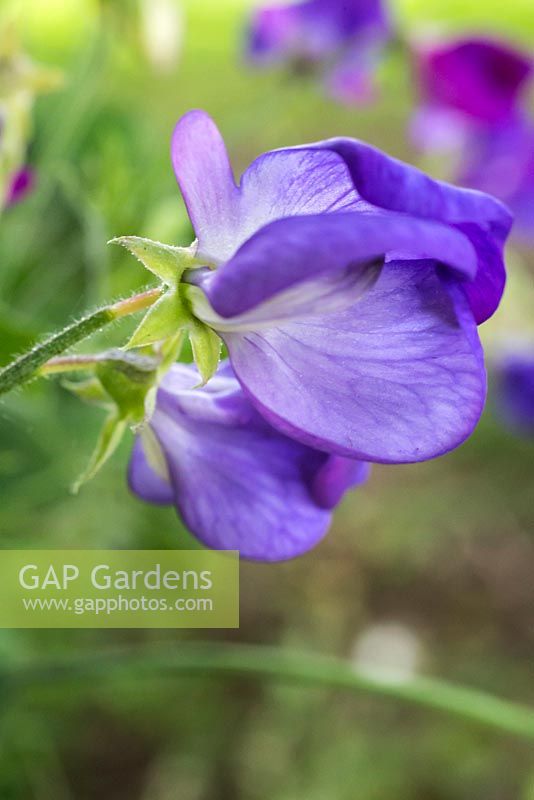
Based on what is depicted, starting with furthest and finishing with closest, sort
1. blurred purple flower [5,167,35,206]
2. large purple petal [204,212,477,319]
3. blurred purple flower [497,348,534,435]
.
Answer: blurred purple flower [497,348,534,435]
blurred purple flower [5,167,35,206]
large purple petal [204,212,477,319]

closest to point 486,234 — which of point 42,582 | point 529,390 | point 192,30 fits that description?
point 42,582

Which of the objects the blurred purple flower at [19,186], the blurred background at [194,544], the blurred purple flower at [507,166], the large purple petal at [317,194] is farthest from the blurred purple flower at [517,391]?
the large purple petal at [317,194]

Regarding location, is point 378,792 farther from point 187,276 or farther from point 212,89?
point 212,89

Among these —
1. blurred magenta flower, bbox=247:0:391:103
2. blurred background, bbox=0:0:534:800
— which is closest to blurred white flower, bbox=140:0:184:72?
blurred background, bbox=0:0:534:800

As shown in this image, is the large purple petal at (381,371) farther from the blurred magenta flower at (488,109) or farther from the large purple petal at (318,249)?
the blurred magenta flower at (488,109)

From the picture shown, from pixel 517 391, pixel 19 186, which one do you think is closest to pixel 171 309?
pixel 19 186

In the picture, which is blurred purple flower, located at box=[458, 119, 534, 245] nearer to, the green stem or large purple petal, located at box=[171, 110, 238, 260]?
the green stem
